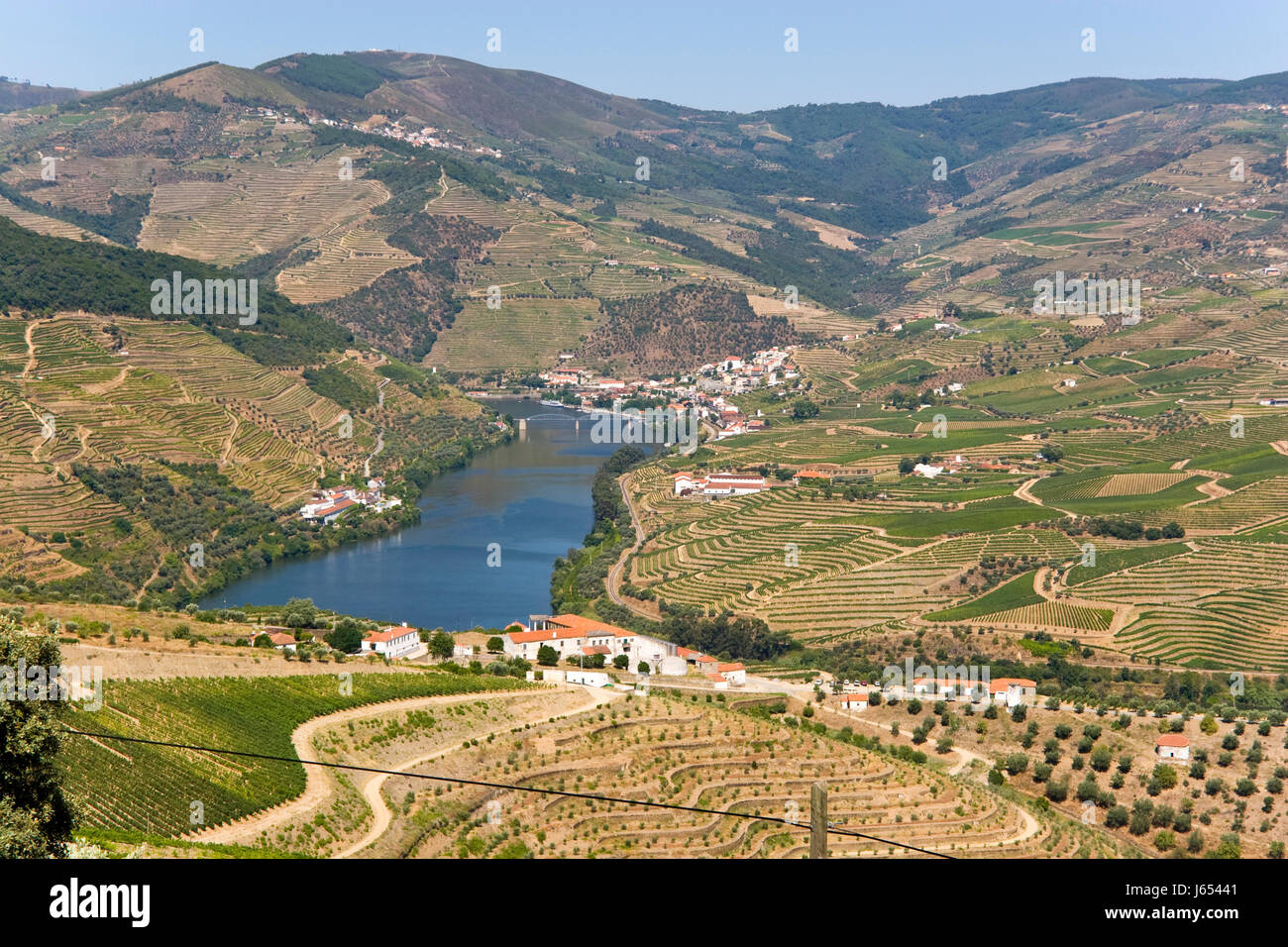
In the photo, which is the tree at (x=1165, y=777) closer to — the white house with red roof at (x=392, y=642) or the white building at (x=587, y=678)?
the white building at (x=587, y=678)

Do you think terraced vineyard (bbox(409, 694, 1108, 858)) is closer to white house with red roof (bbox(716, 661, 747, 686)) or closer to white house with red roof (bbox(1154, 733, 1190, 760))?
white house with red roof (bbox(1154, 733, 1190, 760))

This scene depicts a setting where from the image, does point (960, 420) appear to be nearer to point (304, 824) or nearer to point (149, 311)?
point (149, 311)

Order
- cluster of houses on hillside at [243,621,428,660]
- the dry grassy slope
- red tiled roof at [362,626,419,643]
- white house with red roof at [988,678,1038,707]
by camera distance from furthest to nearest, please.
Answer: the dry grassy slope
red tiled roof at [362,626,419,643]
cluster of houses on hillside at [243,621,428,660]
white house with red roof at [988,678,1038,707]

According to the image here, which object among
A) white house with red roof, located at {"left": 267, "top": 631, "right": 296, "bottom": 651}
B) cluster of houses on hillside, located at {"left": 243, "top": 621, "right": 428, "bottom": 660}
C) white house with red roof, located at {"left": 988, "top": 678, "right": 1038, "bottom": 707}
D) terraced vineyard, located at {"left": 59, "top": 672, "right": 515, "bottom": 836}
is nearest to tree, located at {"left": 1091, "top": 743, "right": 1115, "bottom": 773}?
white house with red roof, located at {"left": 988, "top": 678, "right": 1038, "bottom": 707}

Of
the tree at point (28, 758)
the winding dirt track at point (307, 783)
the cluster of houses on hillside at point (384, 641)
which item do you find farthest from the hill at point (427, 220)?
the tree at point (28, 758)

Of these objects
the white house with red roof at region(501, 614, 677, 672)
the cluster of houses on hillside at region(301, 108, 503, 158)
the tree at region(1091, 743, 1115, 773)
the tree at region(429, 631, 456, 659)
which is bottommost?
the tree at region(1091, 743, 1115, 773)

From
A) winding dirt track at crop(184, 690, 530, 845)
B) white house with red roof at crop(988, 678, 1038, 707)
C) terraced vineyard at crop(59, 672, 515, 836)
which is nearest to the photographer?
terraced vineyard at crop(59, 672, 515, 836)

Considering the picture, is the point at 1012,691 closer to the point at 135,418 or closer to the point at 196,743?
the point at 196,743

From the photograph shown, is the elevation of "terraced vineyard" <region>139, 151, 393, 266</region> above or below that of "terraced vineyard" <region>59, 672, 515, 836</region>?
above

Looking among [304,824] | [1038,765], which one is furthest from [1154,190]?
[304,824]
